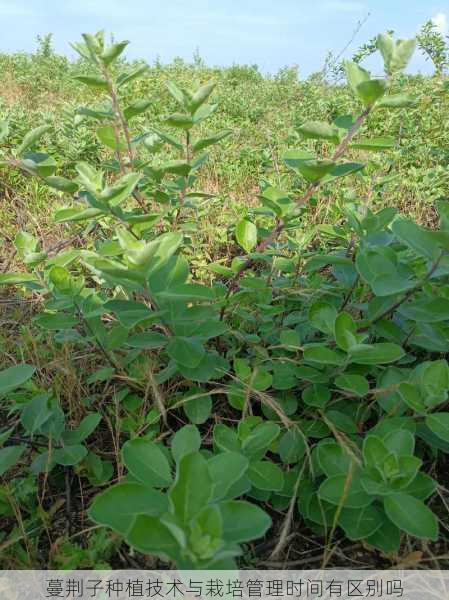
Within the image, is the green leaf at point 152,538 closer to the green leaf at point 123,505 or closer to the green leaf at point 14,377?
the green leaf at point 123,505

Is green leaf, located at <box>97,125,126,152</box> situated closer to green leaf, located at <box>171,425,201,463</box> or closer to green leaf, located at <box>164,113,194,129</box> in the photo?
green leaf, located at <box>164,113,194,129</box>

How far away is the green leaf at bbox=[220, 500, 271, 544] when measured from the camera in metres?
0.94

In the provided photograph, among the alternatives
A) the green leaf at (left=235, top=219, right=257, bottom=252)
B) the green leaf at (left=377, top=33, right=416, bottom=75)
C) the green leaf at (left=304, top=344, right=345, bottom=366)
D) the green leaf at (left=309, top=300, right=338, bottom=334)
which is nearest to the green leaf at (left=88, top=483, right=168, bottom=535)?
the green leaf at (left=304, top=344, right=345, bottom=366)

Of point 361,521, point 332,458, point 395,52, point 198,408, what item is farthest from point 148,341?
point 395,52

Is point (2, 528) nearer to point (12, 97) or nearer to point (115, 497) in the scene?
point (115, 497)

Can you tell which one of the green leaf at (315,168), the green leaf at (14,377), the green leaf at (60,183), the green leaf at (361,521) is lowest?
the green leaf at (361,521)

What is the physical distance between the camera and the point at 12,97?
658 centimetres

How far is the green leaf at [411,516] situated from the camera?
113 centimetres

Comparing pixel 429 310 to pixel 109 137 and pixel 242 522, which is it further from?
pixel 109 137

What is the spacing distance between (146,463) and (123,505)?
0.18 metres

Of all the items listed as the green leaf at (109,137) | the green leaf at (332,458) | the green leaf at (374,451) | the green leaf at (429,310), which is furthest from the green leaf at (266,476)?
the green leaf at (109,137)

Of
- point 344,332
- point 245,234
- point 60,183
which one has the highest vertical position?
point 60,183

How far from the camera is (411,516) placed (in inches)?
45.4

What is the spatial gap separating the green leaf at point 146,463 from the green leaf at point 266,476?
224mm
